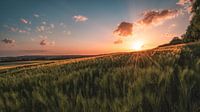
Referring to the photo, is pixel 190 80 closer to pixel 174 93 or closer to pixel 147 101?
pixel 174 93

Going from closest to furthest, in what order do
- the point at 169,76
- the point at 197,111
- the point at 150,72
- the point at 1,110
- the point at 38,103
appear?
1. the point at 197,111
2. the point at 1,110
3. the point at 38,103
4. the point at 169,76
5. the point at 150,72

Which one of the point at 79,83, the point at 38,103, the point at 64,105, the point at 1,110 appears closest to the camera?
the point at 64,105

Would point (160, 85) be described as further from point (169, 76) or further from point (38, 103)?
point (38, 103)

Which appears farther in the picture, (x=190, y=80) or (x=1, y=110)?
(x=190, y=80)

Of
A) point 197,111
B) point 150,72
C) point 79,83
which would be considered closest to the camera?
point 197,111

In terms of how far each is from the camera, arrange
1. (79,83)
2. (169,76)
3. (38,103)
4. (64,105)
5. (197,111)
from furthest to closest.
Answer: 1. (79,83)
2. (169,76)
3. (38,103)
4. (64,105)
5. (197,111)

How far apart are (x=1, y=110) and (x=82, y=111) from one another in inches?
32.2

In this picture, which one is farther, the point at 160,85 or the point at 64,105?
the point at 160,85

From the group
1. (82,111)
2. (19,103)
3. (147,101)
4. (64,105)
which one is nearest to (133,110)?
(147,101)

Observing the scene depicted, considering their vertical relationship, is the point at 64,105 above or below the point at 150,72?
below

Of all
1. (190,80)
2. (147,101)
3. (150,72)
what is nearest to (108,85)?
(150,72)

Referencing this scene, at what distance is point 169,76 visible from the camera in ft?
7.06

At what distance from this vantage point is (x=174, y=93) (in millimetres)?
1848

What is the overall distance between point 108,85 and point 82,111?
0.74 metres
